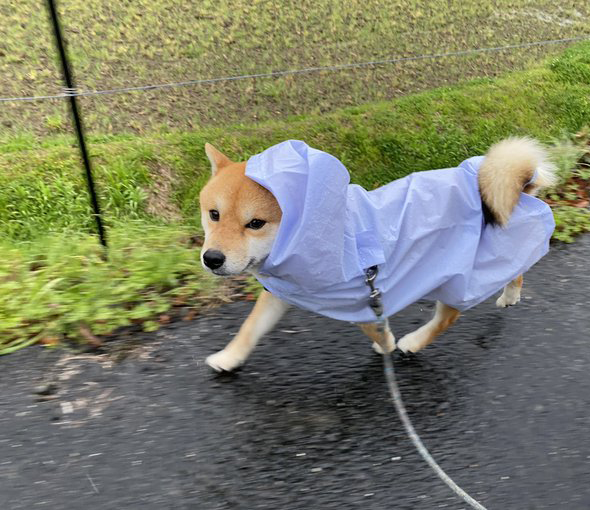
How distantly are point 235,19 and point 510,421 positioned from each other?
445cm

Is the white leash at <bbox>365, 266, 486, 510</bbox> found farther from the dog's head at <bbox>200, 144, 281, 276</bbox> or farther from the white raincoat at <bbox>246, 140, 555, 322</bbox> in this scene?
the dog's head at <bbox>200, 144, 281, 276</bbox>

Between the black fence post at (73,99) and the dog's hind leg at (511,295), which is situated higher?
the black fence post at (73,99)

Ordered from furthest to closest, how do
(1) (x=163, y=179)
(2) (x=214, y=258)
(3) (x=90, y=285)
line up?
(1) (x=163, y=179), (3) (x=90, y=285), (2) (x=214, y=258)

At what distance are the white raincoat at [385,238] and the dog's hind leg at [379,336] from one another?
0.10 m

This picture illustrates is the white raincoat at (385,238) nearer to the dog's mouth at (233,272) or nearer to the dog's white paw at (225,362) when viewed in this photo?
the dog's mouth at (233,272)

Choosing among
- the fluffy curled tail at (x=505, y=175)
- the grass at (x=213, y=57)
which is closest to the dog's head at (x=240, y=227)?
the fluffy curled tail at (x=505, y=175)

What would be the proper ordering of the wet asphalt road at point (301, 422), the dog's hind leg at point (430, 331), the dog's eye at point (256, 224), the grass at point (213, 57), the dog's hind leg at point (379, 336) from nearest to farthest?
the wet asphalt road at point (301, 422) < the dog's eye at point (256, 224) < the dog's hind leg at point (379, 336) < the dog's hind leg at point (430, 331) < the grass at point (213, 57)

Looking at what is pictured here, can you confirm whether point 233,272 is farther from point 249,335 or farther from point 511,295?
point 511,295

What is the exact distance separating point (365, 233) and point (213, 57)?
352cm

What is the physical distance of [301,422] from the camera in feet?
7.77

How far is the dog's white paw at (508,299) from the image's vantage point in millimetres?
3094

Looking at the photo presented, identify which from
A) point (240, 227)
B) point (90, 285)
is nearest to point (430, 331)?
point (240, 227)

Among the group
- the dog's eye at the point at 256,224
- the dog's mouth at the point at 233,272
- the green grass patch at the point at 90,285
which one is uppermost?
the dog's eye at the point at 256,224

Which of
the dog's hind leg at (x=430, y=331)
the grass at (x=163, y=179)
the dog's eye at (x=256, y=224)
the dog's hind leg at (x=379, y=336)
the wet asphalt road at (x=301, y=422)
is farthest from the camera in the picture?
the grass at (x=163, y=179)
